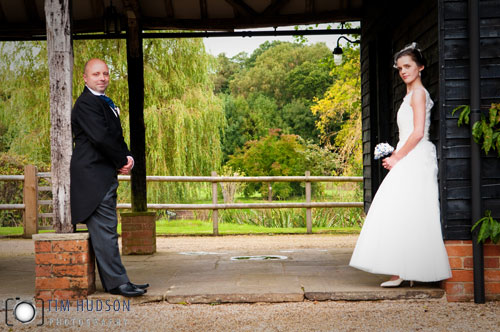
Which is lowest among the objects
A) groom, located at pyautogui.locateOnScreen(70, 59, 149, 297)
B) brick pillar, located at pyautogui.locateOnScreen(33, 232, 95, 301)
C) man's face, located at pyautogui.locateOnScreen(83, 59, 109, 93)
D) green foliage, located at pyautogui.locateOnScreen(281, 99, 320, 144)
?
brick pillar, located at pyautogui.locateOnScreen(33, 232, 95, 301)

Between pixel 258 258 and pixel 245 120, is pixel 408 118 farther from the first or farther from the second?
pixel 245 120

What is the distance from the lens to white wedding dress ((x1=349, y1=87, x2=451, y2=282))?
453 centimetres

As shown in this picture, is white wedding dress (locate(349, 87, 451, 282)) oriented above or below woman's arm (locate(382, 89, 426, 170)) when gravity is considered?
below

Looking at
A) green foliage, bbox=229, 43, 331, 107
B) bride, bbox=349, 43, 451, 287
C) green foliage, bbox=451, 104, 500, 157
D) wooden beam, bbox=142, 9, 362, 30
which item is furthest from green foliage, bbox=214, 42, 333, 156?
green foliage, bbox=451, 104, 500, 157

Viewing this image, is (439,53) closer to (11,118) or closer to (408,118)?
(408,118)

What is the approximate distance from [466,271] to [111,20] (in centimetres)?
510

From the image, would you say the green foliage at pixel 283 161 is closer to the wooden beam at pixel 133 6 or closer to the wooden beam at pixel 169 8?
the wooden beam at pixel 169 8

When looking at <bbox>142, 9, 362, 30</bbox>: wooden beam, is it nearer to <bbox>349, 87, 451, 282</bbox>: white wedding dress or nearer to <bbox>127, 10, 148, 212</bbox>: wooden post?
<bbox>127, 10, 148, 212</bbox>: wooden post

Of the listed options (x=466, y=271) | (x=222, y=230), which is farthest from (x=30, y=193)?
(x=466, y=271)

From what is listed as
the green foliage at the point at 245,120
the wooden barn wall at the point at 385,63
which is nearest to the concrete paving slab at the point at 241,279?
the wooden barn wall at the point at 385,63

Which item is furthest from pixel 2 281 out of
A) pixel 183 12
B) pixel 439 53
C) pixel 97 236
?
pixel 439 53

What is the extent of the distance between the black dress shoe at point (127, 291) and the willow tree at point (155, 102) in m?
9.63

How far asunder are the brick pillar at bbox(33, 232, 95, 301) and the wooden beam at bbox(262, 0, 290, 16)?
4.30 meters

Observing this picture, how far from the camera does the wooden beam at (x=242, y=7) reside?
24.2 feet
